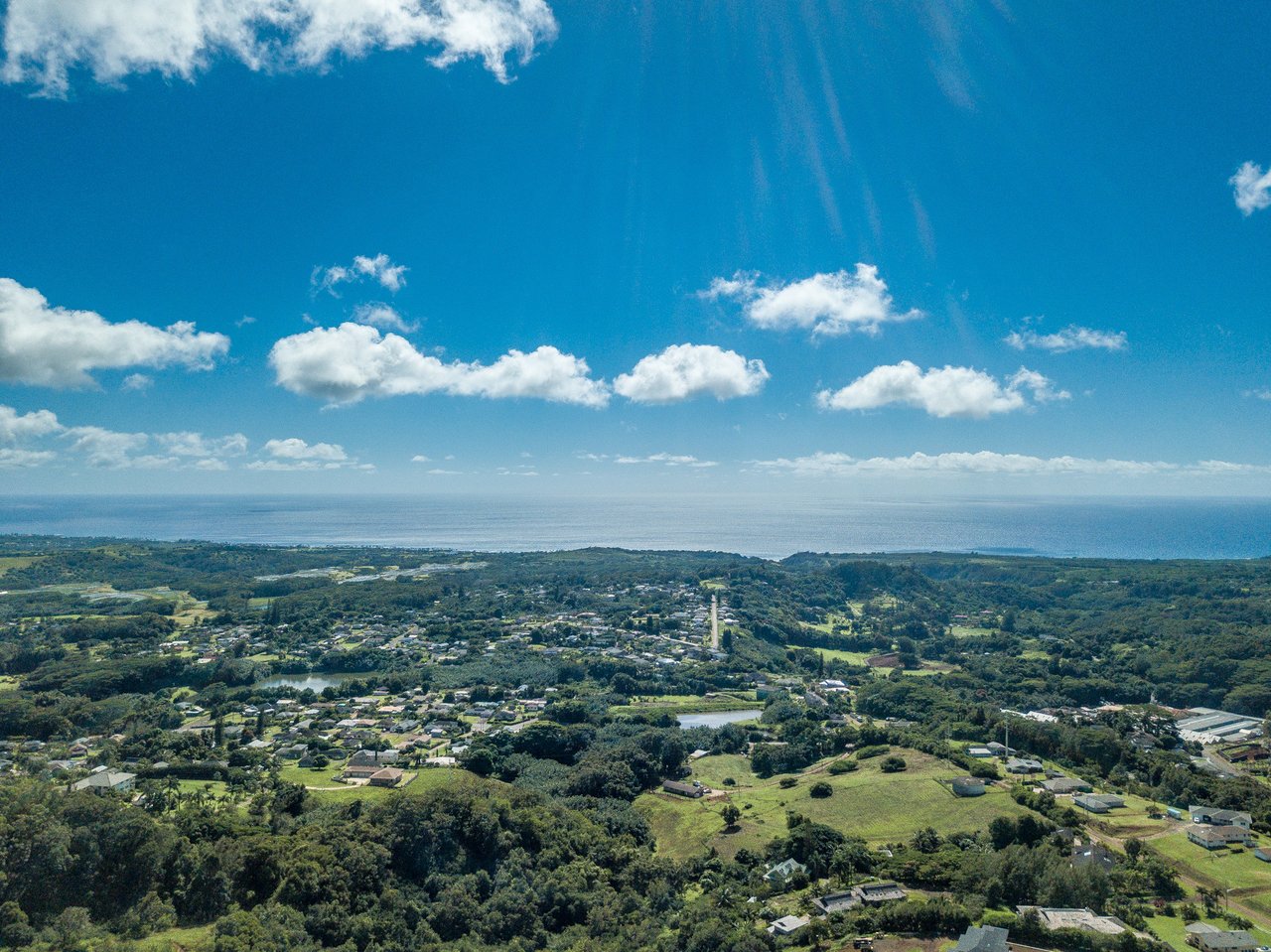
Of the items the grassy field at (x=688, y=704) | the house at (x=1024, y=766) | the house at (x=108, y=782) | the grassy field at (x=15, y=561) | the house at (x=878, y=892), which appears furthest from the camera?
the grassy field at (x=15, y=561)

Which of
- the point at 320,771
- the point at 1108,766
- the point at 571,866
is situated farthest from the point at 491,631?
the point at 1108,766

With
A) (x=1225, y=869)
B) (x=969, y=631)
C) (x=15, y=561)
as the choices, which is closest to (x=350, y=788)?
(x=1225, y=869)

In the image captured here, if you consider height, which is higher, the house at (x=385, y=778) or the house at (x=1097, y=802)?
the house at (x=1097, y=802)

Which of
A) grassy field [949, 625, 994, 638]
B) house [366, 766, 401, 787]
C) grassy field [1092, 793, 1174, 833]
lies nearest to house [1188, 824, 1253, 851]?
grassy field [1092, 793, 1174, 833]

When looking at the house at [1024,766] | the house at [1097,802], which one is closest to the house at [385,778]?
the house at [1024,766]

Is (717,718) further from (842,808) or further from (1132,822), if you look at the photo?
(1132,822)

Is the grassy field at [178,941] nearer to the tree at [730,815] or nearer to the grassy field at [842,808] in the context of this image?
the grassy field at [842,808]

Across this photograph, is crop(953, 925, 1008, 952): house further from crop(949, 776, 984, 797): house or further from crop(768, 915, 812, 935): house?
crop(949, 776, 984, 797): house

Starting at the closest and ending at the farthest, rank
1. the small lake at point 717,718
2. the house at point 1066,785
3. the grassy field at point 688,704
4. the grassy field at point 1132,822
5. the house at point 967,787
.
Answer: the grassy field at point 1132,822, the house at point 967,787, the house at point 1066,785, the small lake at point 717,718, the grassy field at point 688,704
